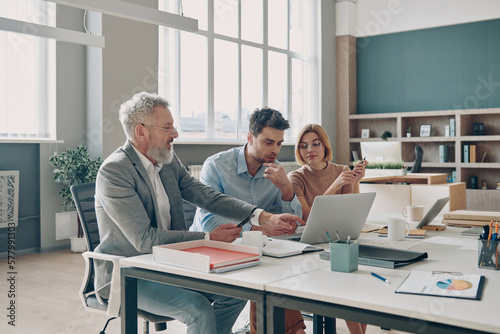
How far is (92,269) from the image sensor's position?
225 cm

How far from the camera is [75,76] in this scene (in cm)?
595

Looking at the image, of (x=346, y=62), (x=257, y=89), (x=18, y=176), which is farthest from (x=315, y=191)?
(x=346, y=62)

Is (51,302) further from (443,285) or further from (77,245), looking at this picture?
(443,285)

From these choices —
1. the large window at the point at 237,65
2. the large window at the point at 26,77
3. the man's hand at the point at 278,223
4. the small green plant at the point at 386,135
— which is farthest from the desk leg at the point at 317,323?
the small green plant at the point at 386,135

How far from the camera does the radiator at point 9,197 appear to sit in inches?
205

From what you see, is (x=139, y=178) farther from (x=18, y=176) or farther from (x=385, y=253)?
(x=18, y=176)

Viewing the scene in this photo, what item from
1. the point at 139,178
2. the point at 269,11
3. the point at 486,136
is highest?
the point at 269,11

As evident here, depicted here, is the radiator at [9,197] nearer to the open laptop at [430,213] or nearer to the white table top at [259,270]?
the white table top at [259,270]

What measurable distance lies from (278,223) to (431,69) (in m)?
7.22

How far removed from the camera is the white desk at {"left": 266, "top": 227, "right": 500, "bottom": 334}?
118cm

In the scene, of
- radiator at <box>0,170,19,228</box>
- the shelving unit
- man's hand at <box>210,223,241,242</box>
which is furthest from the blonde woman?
the shelving unit

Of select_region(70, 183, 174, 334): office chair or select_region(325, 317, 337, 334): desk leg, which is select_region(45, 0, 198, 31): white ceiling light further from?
select_region(325, 317, 337, 334): desk leg

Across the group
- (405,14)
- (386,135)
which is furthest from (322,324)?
(405,14)

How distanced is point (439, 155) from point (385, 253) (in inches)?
280
